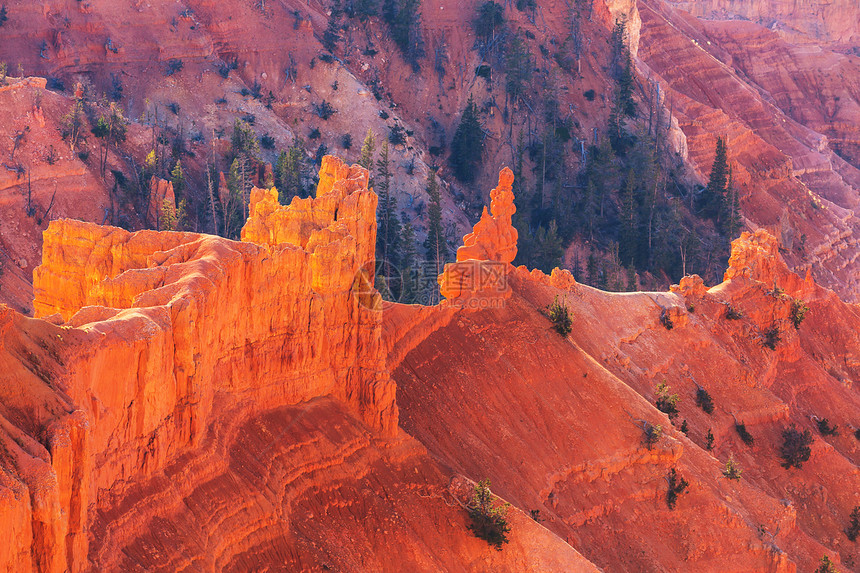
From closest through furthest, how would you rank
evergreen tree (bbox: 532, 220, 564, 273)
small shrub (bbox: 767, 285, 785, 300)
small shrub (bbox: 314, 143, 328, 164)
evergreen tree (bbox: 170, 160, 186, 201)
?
small shrub (bbox: 767, 285, 785, 300) → evergreen tree (bbox: 170, 160, 186, 201) → evergreen tree (bbox: 532, 220, 564, 273) → small shrub (bbox: 314, 143, 328, 164)

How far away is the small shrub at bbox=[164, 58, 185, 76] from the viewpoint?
82.3 metres

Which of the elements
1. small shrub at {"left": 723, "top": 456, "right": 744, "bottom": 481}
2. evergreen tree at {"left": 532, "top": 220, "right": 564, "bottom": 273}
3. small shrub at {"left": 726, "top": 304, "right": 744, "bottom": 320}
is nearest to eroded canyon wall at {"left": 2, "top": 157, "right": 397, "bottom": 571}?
small shrub at {"left": 723, "top": 456, "right": 744, "bottom": 481}

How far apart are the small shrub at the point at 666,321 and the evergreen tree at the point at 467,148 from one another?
46.2 meters

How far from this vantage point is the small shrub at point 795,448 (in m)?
41.7

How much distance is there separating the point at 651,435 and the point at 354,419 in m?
12.9

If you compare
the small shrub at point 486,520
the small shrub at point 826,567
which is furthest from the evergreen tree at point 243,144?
the small shrub at point 486,520

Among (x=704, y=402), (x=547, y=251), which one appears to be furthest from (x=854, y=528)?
(x=547, y=251)

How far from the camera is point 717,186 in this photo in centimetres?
8925

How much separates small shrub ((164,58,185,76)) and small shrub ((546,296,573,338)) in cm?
5615

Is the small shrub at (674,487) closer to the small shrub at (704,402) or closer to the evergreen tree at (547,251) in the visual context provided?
the small shrub at (704,402)

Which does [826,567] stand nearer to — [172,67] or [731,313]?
[731,313]

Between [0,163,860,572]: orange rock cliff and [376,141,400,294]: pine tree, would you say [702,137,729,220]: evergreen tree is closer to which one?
[376,141,400,294]: pine tree

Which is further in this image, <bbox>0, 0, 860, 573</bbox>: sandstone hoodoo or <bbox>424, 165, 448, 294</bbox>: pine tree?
<bbox>424, 165, 448, 294</bbox>: pine tree

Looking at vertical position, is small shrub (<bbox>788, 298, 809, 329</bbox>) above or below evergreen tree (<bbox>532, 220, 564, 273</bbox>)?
above
